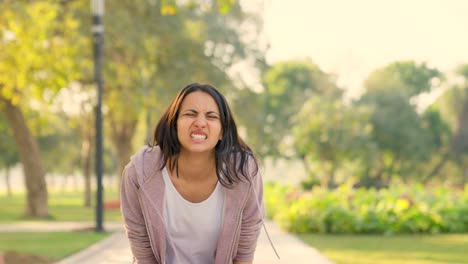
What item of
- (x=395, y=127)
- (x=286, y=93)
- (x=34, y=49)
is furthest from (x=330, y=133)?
(x=286, y=93)

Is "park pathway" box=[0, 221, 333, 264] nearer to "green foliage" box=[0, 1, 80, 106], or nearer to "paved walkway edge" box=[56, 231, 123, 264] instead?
"paved walkway edge" box=[56, 231, 123, 264]

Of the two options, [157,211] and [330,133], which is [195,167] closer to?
[157,211]

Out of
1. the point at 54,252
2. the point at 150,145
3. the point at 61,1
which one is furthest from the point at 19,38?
the point at 150,145

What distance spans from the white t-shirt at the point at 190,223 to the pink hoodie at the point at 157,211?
0.07 meters

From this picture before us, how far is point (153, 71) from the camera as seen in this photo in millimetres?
26188

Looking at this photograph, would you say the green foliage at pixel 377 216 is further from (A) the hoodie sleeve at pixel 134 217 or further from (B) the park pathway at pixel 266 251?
(A) the hoodie sleeve at pixel 134 217

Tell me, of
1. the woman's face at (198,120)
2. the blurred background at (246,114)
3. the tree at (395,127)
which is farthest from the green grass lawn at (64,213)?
the tree at (395,127)

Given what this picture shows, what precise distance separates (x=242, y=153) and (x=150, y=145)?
0.54 m

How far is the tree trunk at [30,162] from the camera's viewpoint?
22.8 m

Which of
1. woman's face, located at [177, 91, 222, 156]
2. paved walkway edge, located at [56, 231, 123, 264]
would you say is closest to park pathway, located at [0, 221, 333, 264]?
paved walkway edge, located at [56, 231, 123, 264]

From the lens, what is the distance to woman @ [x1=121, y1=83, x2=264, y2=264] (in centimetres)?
423

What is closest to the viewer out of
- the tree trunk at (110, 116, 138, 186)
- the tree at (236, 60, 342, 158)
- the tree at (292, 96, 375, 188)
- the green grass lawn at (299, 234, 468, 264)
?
the green grass lawn at (299, 234, 468, 264)

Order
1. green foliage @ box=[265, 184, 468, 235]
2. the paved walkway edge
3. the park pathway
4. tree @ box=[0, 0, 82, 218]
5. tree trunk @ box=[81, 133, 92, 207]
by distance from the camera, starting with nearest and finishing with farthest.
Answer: the park pathway, the paved walkway edge, green foliage @ box=[265, 184, 468, 235], tree @ box=[0, 0, 82, 218], tree trunk @ box=[81, 133, 92, 207]

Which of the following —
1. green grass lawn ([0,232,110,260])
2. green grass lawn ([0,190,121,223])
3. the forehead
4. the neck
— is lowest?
green grass lawn ([0,190,121,223])
